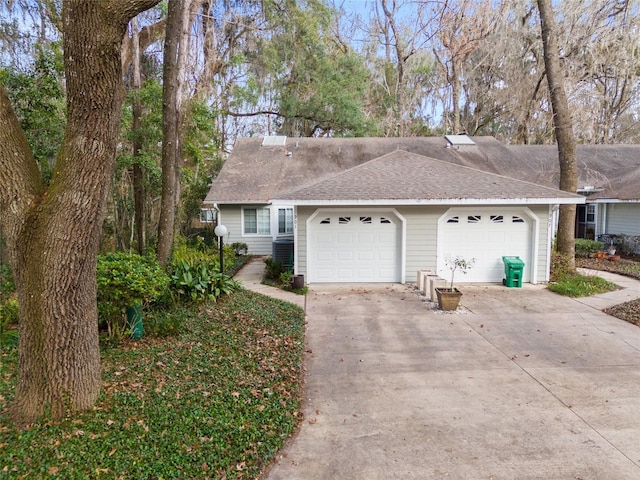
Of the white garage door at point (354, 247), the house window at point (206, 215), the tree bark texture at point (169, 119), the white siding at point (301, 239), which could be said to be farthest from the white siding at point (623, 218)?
the house window at point (206, 215)

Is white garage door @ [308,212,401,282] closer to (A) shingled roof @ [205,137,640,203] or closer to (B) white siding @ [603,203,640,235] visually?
(A) shingled roof @ [205,137,640,203]

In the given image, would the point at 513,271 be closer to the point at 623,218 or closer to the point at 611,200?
the point at 611,200

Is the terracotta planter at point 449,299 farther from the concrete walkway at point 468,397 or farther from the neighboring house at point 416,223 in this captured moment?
the neighboring house at point 416,223

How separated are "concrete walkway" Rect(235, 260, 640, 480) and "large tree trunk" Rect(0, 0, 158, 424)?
2132 mm

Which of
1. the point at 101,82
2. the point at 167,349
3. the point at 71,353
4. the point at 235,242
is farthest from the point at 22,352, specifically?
the point at 235,242

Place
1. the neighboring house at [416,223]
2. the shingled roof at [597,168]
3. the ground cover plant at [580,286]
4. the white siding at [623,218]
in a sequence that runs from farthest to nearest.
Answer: the shingled roof at [597,168]
the white siding at [623,218]
the neighboring house at [416,223]
the ground cover plant at [580,286]

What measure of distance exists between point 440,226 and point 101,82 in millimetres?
8480

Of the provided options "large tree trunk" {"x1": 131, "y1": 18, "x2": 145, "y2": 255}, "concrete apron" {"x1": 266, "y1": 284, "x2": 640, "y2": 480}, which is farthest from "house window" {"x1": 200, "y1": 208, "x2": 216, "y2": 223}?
"concrete apron" {"x1": 266, "y1": 284, "x2": 640, "y2": 480}

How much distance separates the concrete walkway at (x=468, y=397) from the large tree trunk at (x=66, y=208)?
2.13 m

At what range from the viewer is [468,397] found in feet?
14.2

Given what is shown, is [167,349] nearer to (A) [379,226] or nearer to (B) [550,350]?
(B) [550,350]

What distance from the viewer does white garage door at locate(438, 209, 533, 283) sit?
1008 cm

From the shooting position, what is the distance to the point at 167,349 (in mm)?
5332

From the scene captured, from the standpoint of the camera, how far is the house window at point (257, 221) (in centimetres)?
1512
